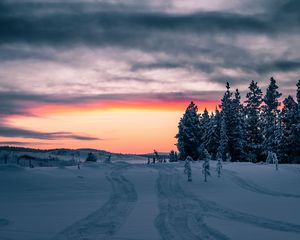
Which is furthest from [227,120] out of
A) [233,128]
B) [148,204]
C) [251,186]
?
[148,204]

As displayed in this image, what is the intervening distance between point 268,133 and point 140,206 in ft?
158

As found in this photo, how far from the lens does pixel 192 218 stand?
52.0ft

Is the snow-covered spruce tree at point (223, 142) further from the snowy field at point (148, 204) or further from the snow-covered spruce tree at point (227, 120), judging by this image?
the snowy field at point (148, 204)

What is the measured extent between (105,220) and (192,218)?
11.8 ft

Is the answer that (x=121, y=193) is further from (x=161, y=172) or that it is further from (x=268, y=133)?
(x=268, y=133)

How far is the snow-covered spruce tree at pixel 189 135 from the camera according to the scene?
6881 cm

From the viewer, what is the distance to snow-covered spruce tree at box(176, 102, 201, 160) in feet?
226

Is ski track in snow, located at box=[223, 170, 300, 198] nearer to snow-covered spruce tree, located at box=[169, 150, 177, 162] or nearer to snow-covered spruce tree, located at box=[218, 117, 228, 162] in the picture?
snow-covered spruce tree, located at box=[218, 117, 228, 162]

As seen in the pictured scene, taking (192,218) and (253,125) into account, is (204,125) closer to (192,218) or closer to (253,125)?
(253,125)

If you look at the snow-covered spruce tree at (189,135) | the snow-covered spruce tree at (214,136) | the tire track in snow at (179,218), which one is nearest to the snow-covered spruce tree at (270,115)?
the snow-covered spruce tree at (214,136)

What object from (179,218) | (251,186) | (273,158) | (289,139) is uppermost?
(289,139)

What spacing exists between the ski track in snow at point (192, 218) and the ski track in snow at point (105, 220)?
167cm

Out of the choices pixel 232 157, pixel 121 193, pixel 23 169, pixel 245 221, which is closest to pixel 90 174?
pixel 23 169

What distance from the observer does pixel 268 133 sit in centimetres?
6338
